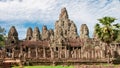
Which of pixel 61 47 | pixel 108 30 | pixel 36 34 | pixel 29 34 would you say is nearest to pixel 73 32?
pixel 36 34

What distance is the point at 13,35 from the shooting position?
2778 inches

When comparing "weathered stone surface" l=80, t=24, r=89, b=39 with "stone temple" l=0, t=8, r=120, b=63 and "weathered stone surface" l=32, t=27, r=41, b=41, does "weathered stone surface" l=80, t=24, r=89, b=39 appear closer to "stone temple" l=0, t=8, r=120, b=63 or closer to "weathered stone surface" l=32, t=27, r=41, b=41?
"stone temple" l=0, t=8, r=120, b=63

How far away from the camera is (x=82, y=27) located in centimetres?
9444

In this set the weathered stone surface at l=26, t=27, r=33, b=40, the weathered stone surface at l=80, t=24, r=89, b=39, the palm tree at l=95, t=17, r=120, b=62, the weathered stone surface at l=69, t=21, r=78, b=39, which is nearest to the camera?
the palm tree at l=95, t=17, r=120, b=62

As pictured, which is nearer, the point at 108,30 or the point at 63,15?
the point at 108,30

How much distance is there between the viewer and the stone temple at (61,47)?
46.3 meters

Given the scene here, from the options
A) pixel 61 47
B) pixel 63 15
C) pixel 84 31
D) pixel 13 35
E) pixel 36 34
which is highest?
pixel 63 15

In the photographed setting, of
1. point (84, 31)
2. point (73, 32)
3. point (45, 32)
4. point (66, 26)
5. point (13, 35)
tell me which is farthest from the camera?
point (45, 32)

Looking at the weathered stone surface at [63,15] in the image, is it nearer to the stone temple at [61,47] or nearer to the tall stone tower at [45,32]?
the stone temple at [61,47]

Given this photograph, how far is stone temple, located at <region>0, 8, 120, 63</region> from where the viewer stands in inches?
1824

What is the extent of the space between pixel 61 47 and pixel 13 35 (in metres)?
12.7

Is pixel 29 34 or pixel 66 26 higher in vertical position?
pixel 66 26

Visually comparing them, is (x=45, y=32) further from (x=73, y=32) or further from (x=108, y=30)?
(x=108, y=30)

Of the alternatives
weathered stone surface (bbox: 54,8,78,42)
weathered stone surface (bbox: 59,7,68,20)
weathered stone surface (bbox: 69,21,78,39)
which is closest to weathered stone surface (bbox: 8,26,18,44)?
weathered stone surface (bbox: 54,8,78,42)
